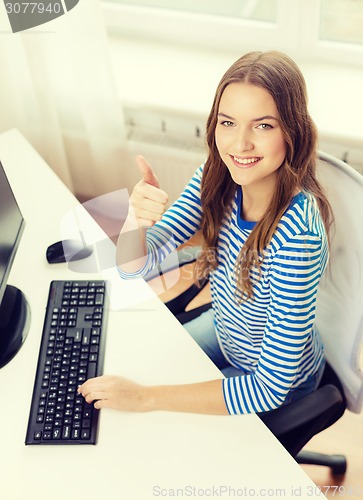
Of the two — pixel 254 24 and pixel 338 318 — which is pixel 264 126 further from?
pixel 254 24

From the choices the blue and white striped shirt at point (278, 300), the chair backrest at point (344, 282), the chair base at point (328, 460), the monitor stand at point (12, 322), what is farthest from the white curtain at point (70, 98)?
the chair base at point (328, 460)

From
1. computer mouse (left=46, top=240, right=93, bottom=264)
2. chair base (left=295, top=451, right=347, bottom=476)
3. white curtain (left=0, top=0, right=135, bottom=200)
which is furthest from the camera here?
white curtain (left=0, top=0, right=135, bottom=200)

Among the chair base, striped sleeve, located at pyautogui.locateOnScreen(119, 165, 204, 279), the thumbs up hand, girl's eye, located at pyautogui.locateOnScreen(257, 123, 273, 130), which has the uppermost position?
girl's eye, located at pyautogui.locateOnScreen(257, 123, 273, 130)

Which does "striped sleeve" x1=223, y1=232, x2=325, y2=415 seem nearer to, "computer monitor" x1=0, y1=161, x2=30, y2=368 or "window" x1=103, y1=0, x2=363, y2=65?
"computer monitor" x1=0, y1=161, x2=30, y2=368

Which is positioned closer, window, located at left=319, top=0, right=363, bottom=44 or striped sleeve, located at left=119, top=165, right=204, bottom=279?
striped sleeve, located at left=119, top=165, right=204, bottom=279

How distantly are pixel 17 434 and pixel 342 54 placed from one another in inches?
55.8

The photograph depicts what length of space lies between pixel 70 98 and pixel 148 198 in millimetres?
930

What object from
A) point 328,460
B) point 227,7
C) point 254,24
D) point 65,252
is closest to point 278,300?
point 65,252

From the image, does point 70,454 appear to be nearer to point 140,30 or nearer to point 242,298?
point 242,298

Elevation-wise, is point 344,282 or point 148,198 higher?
point 148,198

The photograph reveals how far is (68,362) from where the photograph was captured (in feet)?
3.91

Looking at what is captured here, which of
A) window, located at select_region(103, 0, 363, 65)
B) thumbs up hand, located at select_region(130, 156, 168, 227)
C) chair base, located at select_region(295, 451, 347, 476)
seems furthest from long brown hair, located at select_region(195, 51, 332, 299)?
window, located at select_region(103, 0, 363, 65)

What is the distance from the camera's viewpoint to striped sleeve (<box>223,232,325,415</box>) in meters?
1.05

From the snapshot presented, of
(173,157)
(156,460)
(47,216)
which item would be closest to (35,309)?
(47,216)
